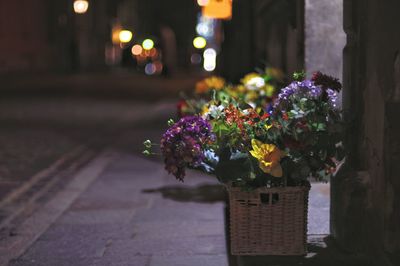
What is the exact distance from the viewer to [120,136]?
49.7 ft

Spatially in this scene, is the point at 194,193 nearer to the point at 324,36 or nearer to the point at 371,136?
the point at 324,36

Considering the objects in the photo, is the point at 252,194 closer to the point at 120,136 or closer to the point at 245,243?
the point at 245,243

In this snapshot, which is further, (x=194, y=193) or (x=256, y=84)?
(x=256, y=84)

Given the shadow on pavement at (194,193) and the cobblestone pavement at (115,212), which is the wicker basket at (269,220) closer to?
the cobblestone pavement at (115,212)

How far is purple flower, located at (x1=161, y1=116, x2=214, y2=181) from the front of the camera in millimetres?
4934

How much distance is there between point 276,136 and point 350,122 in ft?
2.67

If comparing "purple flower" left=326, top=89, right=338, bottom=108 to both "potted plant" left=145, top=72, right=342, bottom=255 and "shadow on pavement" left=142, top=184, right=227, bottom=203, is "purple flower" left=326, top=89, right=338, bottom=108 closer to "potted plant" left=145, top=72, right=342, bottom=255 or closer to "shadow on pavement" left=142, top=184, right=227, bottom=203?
"potted plant" left=145, top=72, right=342, bottom=255

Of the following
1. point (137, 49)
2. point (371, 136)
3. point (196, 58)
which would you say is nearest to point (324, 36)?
point (371, 136)

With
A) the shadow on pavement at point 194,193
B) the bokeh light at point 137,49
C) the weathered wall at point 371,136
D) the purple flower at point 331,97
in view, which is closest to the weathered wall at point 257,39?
the shadow on pavement at point 194,193

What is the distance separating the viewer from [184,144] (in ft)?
16.2

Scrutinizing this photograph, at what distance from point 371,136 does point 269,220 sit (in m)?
0.97

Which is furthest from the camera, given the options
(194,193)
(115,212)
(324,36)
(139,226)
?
(194,193)

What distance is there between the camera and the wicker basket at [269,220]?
5039 millimetres

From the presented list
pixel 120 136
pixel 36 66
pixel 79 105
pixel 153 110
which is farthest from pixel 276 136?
pixel 36 66
